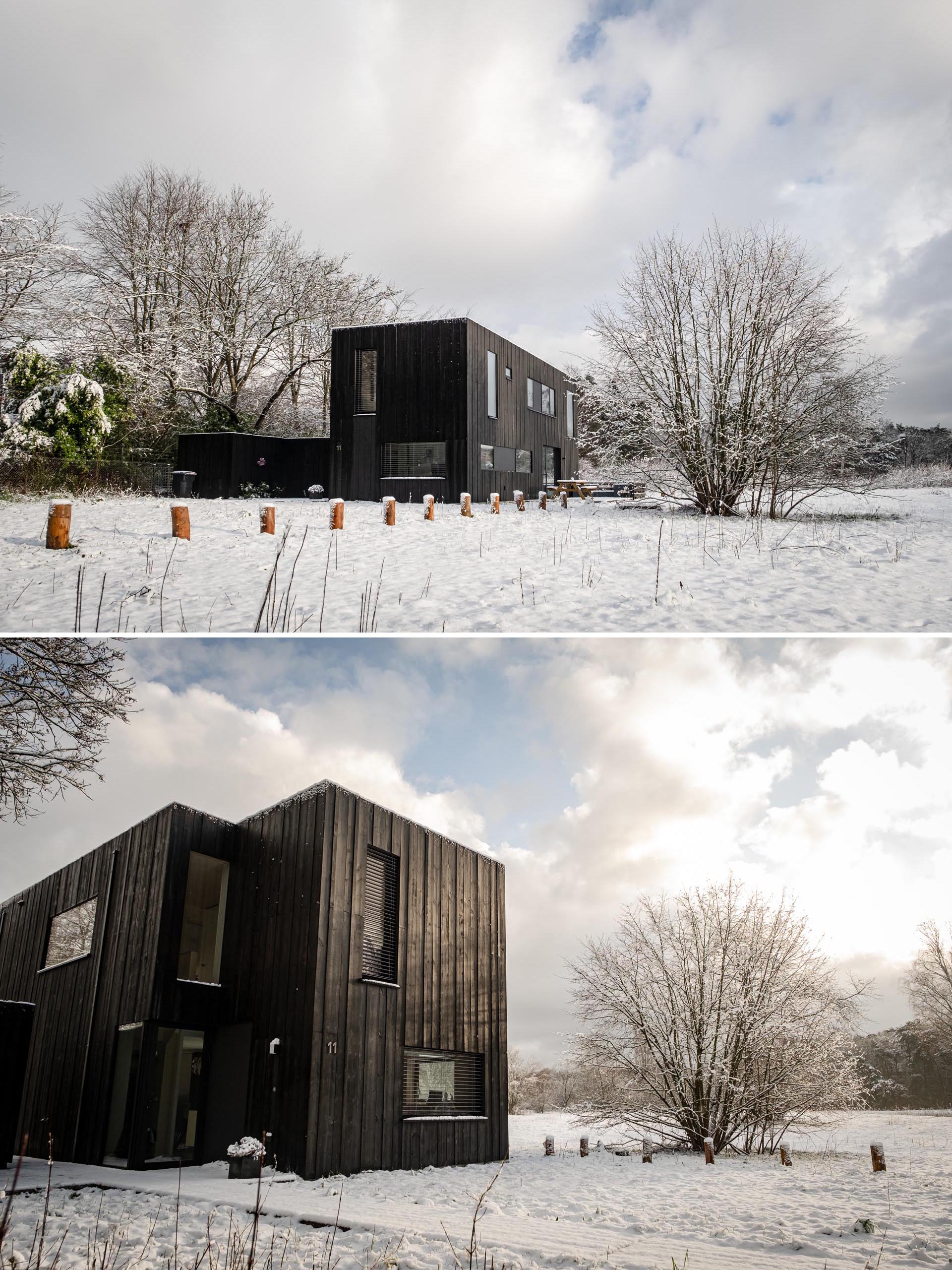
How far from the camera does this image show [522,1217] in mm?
6578

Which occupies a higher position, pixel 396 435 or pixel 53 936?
pixel 396 435

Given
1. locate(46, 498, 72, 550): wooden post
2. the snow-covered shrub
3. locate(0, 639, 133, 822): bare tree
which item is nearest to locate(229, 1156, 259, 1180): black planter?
the snow-covered shrub

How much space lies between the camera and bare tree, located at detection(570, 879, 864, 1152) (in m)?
13.0

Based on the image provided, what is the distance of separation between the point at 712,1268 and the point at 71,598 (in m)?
8.74

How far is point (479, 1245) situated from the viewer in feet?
16.8

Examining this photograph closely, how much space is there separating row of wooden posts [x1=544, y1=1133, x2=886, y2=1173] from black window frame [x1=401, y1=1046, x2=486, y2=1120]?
2653 mm

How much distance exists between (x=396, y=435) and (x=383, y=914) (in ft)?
52.4

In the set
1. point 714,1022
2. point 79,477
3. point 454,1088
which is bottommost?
point 454,1088

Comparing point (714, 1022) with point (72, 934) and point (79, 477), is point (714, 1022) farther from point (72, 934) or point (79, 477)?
point (79, 477)

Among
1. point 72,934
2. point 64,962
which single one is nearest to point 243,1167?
point 64,962

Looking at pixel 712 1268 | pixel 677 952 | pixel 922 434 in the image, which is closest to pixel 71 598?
pixel 712 1268

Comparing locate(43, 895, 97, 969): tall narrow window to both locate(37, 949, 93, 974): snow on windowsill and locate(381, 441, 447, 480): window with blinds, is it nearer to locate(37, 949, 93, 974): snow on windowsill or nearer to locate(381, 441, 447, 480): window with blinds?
locate(37, 949, 93, 974): snow on windowsill

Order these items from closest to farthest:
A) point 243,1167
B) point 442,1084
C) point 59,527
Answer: point 243,1167 → point 442,1084 → point 59,527

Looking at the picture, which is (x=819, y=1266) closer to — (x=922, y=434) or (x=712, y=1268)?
(x=712, y=1268)
